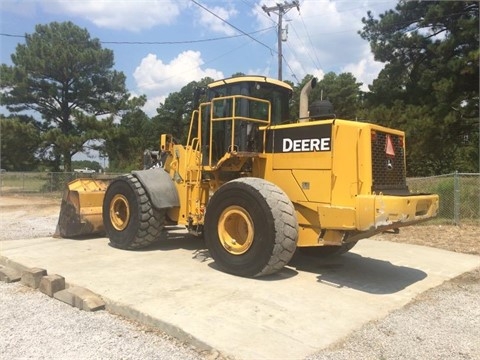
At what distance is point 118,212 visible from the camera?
8.82 m

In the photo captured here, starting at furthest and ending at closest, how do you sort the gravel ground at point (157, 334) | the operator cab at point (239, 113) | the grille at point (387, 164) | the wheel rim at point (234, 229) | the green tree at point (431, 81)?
the green tree at point (431, 81) < the operator cab at point (239, 113) < the wheel rim at point (234, 229) < the grille at point (387, 164) < the gravel ground at point (157, 334)

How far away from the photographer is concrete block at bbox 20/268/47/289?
6.08 metres

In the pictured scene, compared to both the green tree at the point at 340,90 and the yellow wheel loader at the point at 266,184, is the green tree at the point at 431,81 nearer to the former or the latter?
the green tree at the point at 340,90

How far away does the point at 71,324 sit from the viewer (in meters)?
4.77

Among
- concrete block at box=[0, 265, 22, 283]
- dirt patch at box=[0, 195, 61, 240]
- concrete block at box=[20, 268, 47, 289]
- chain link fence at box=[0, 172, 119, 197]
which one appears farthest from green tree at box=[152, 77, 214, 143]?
concrete block at box=[20, 268, 47, 289]

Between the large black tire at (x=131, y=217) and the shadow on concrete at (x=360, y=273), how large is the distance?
248 cm

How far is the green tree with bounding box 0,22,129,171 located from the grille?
23276 mm

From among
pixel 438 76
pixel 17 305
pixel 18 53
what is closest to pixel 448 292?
pixel 17 305

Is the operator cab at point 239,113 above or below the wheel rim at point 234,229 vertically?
above

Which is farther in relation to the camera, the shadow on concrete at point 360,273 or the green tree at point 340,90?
the green tree at point 340,90

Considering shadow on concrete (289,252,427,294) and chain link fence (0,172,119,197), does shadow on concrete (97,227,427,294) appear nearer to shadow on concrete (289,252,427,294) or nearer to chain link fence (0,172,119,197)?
shadow on concrete (289,252,427,294)

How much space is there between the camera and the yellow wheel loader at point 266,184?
608 centimetres

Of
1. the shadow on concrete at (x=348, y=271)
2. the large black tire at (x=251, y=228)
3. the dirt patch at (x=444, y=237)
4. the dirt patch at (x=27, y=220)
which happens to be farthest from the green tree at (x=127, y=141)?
the large black tire at (x=251, y=228)

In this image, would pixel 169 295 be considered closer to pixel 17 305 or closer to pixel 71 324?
pixel 71 324
